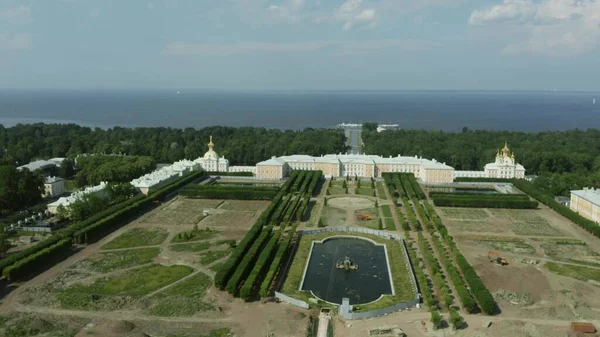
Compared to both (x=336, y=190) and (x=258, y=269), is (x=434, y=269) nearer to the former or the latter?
(x=258, y=269)

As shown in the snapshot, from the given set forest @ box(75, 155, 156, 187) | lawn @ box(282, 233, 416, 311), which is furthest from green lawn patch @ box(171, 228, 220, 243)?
forest @ box(75, 155, 156, 187)

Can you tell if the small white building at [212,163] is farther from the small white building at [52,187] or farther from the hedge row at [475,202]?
the hedge row at [475,202]

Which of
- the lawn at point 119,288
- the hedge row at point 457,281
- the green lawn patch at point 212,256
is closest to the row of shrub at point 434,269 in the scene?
the hedge row at point 457,281

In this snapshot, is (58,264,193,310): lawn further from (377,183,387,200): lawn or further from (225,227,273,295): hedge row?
(377,183,387,200): lawn

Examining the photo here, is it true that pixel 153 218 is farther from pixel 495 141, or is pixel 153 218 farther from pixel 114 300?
pixel 495 141

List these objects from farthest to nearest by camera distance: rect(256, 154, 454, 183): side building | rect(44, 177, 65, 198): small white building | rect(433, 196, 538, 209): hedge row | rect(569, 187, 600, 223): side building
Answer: rect(256, 154, 454, 183): side building, rect(44, 177, 65, 198): small white building, rect(433, 196, 538, 209): hedge row, rect(569, 187, 600, 223): side building

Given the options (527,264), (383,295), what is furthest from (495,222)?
(383,295)
